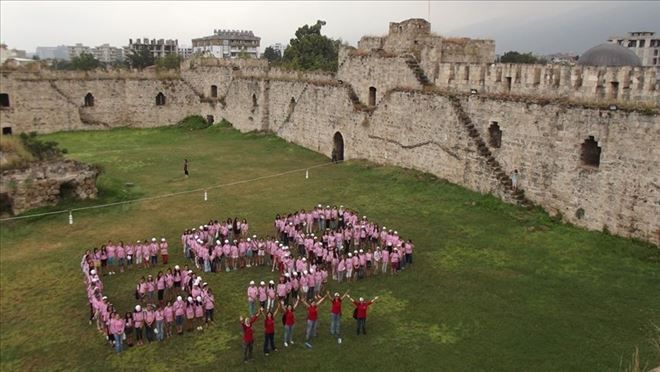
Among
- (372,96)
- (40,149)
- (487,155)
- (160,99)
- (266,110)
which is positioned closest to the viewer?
(487,155)

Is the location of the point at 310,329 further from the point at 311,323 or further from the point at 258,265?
the point at 258,265

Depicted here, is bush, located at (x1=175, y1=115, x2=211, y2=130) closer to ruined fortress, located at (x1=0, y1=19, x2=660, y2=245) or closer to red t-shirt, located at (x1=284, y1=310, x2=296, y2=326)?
ruined fortress, located at (x1=0, y1=19, x2=660, y2=245)

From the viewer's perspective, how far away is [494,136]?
18500 mm

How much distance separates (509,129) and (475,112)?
1.54 metres

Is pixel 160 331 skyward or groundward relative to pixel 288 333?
groundward

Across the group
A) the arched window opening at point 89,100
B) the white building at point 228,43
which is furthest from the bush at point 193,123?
the white building at point 228,43

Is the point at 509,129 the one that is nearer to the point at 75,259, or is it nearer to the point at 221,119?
the point at 75,259

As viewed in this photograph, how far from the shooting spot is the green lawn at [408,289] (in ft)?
32.3

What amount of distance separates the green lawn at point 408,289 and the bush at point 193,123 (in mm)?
15359

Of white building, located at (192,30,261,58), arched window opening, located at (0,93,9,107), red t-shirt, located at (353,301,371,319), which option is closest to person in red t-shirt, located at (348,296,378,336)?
red t-shirt, located at (353,301,371,319)

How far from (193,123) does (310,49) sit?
1003 inches

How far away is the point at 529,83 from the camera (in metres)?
17.6

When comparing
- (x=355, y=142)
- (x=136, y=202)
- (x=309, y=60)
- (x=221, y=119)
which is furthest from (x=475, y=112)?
(x=309, y=60)

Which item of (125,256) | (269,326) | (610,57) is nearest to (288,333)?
(269,326)
